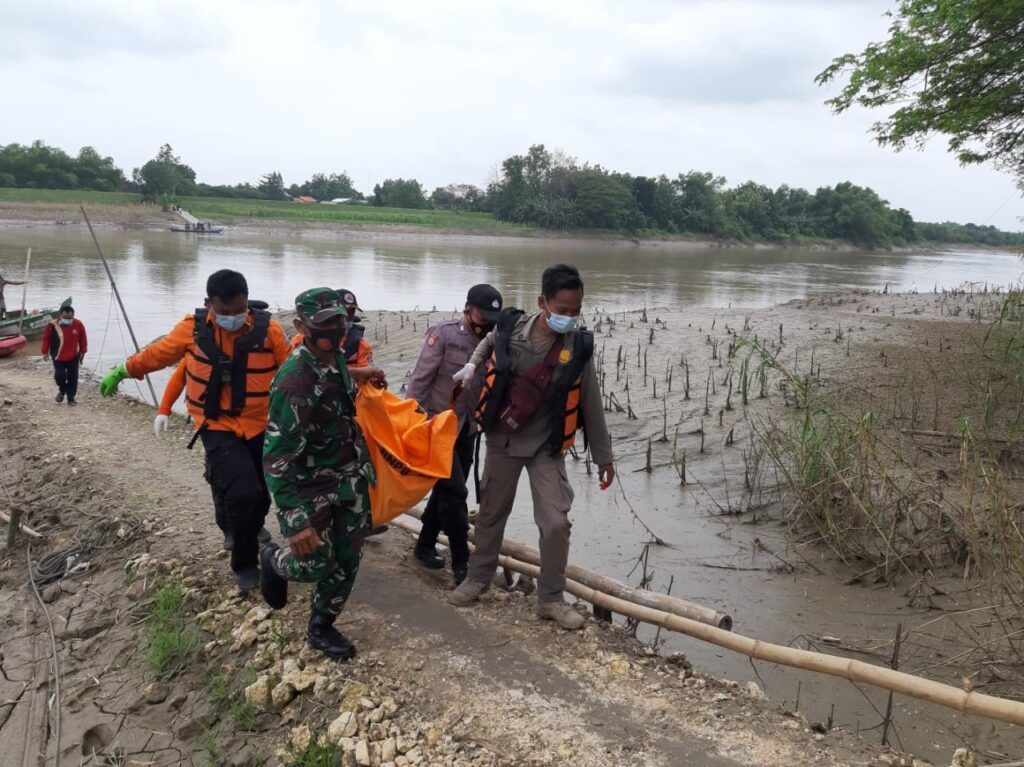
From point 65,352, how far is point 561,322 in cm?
854

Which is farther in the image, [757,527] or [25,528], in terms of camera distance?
[757,527]

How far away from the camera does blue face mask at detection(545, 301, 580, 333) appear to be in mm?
3541

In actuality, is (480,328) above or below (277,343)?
above

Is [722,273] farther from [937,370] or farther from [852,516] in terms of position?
[852,516]

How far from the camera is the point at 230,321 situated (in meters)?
3.87

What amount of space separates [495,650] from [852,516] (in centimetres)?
313

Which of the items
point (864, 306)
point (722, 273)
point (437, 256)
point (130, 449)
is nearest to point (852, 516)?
point (130, 449)

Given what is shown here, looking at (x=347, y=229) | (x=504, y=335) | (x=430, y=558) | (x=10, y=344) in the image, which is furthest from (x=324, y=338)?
(x=347, y=229)

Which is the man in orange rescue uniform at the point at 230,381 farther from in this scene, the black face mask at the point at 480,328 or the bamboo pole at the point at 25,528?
the bamboo pole at the point at 25,528

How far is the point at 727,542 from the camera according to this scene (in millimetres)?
5969

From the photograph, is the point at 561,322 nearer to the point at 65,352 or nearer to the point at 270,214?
the point at 65,352

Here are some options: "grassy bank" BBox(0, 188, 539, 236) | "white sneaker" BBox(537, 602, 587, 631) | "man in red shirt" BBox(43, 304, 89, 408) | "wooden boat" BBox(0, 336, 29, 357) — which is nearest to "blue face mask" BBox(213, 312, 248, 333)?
"white sneaker" BBox(537, 602, 587, 631)

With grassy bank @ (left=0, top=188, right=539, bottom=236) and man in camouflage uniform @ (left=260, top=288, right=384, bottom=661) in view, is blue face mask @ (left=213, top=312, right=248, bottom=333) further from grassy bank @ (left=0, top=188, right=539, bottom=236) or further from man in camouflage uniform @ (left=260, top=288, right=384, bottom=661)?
grassy bank @ (left=0, top=188, right=539, bottom=236)

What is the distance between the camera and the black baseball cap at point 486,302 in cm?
412
